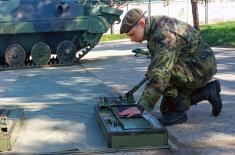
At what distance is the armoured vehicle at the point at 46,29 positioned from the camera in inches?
640

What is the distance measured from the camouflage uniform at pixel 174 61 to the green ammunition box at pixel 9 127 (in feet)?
4.32

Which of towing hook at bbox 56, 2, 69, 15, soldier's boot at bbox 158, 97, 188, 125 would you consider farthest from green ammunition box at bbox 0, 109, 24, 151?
towing hook at bbox 56, 2, 69, 15

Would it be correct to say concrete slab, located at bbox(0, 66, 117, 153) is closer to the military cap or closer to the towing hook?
the military cap

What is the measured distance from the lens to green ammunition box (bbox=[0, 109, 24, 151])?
541cm

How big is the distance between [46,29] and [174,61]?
10945mm

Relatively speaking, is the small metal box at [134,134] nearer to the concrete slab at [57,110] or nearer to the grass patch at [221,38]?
the concrete slab at [57,110]

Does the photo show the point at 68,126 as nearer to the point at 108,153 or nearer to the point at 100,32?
the point at 108,153

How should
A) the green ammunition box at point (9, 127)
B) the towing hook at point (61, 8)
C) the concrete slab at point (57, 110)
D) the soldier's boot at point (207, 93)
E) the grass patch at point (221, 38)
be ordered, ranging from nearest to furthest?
the green ammunition box at point (9, 127) < the concrete slab at point (57, 110) < the soldier's boot at point (207, 93) < the towing hook at point (61, 8) < the grass patch at point (221, 38)

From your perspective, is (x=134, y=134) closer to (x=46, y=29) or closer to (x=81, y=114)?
(x=81, y=114)

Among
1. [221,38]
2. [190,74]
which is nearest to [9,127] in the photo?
[190,74]

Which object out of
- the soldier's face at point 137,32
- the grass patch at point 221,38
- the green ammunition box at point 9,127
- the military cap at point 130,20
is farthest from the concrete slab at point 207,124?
the grass patch at point 221,38

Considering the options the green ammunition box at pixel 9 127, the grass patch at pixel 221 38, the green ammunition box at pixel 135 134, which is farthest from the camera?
the grass patch at pixel 221 38

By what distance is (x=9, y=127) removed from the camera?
230 inches

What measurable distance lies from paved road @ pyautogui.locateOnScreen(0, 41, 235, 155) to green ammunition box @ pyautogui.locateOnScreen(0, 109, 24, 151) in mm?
79
